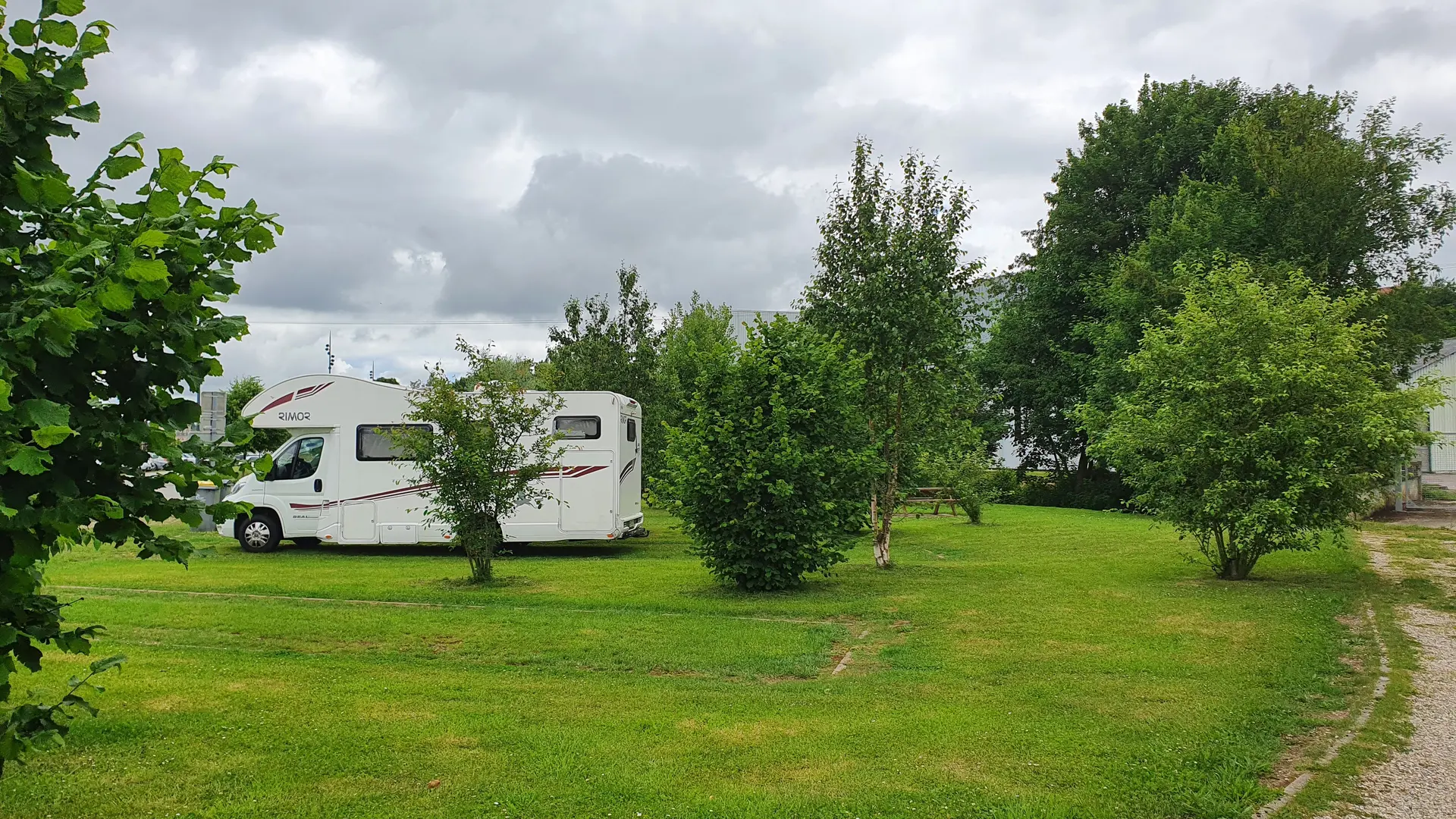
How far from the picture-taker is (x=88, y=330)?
8.56 ft

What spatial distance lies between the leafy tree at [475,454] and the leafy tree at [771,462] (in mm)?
2478

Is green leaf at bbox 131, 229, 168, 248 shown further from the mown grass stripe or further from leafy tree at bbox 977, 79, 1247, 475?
leafy tree at bbox 977, 79, 1247, 475

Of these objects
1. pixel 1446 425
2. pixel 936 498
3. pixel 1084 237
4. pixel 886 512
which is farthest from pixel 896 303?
pixel 1446 425

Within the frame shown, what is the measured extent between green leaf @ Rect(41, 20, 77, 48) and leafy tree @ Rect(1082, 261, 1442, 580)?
1364cm

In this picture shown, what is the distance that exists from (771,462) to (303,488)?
11.0 meters

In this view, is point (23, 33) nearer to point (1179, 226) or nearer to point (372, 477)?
point (372, 477)

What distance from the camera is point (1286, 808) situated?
4988mm

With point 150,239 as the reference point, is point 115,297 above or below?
below

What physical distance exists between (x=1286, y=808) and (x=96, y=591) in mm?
13290

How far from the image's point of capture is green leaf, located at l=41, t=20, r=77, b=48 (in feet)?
9.39

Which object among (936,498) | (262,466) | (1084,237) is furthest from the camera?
(1084,237)

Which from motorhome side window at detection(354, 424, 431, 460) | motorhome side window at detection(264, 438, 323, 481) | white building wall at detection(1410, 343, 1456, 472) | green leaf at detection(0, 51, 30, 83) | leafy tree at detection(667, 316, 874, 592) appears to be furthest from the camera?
white building wall at detection(1410, 343, 1456, 472)

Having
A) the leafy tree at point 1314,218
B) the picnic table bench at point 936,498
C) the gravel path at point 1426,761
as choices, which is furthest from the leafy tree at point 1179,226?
the gravel path at point 1426,761

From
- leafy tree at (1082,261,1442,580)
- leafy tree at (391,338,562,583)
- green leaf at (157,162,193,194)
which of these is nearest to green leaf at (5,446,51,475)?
green leaf at (157,162,193,194)
